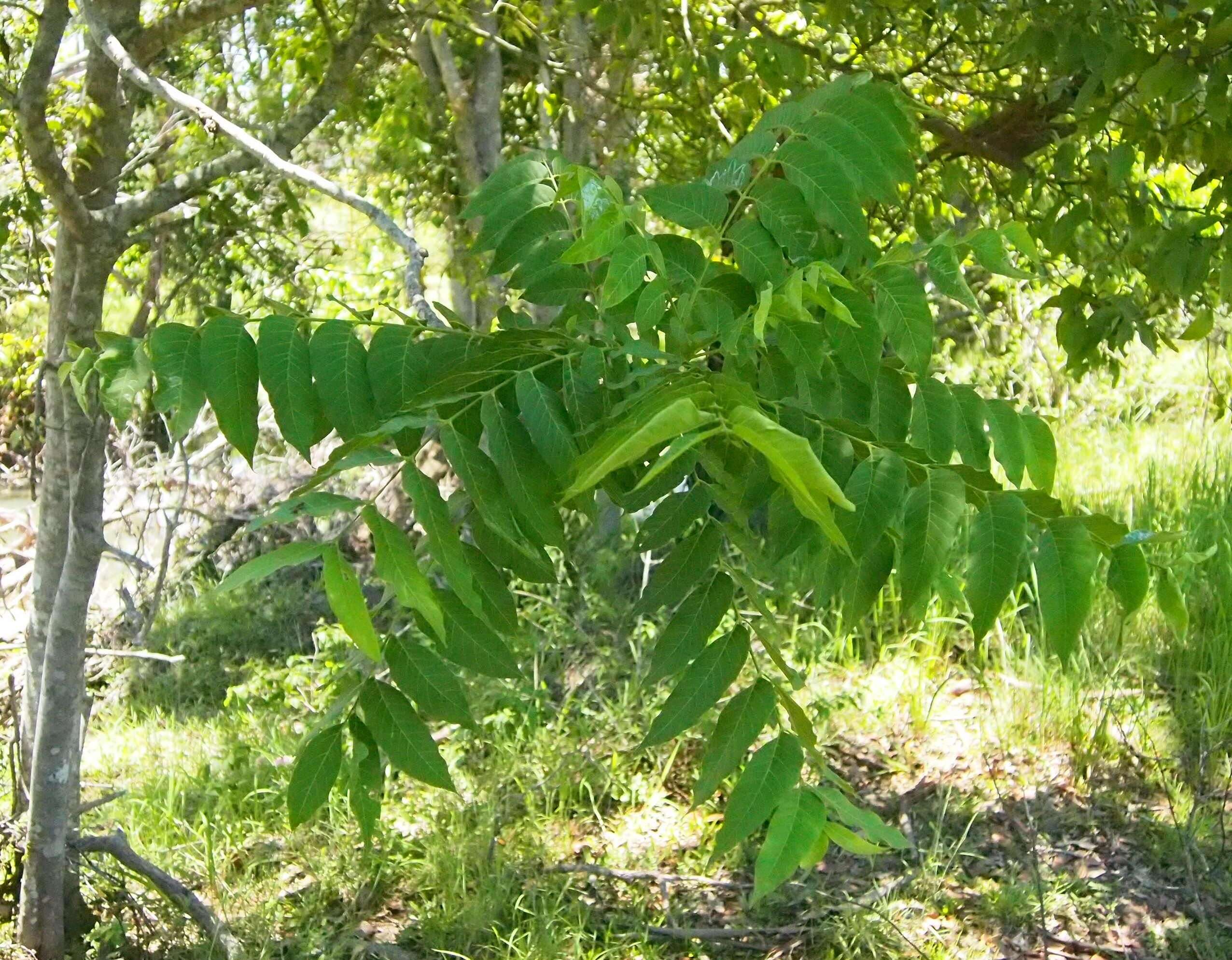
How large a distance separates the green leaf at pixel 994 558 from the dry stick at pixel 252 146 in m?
1.15

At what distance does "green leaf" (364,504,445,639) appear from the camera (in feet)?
3.59

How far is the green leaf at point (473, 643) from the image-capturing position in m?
1.38

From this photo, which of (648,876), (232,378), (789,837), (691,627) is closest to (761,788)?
(789,837)

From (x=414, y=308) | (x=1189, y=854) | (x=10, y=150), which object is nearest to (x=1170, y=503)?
(x=1189, y=854)

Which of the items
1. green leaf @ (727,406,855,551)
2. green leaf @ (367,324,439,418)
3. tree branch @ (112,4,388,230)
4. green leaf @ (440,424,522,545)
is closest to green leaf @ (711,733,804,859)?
green leaf @ (440,424,522,545)

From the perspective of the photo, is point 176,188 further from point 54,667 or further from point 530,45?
point 530,45

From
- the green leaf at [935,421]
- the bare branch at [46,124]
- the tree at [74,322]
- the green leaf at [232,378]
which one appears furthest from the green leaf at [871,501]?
the bare branch at [46,124]

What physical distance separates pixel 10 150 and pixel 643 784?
2510 mm

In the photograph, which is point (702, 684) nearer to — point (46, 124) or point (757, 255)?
point (757, 255)

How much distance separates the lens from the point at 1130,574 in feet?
4.08

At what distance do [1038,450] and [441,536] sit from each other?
0.84 metres

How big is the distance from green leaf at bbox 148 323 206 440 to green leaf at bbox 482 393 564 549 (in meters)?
0.41

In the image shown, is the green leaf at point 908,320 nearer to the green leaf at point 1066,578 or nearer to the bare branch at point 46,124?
the green leaf at point 1066,578

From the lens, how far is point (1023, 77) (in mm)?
3201
